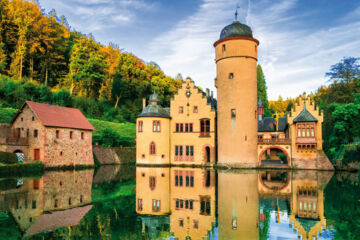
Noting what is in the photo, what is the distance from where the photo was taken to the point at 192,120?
3384 cm

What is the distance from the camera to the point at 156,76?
60.2m

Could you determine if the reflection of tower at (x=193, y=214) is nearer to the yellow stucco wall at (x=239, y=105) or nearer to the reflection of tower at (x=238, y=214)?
the reflection of tower at (x=238, y=214)

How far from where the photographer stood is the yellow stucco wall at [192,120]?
33156 millimetres

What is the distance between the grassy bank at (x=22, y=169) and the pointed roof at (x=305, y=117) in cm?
2397

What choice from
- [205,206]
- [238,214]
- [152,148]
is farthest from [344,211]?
[152,148]

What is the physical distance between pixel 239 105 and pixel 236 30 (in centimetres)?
758

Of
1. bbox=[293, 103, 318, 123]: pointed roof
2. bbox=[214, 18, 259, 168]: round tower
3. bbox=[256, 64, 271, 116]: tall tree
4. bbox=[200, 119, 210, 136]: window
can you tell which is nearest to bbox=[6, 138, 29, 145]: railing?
bbox=[200, 119, 210, 136]: window

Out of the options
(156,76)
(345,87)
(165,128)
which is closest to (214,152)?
(165,128)

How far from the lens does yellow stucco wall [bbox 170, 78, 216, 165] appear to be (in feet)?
109

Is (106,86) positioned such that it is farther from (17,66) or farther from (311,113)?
(311,113)

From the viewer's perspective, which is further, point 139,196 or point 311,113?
point 311,113

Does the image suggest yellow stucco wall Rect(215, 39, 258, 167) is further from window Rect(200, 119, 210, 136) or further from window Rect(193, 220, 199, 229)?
window Rect(193, 220, 199, 229)

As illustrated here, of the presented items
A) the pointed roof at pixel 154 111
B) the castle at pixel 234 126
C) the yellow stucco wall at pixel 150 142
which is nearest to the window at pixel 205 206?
the castle at pixel 234 126

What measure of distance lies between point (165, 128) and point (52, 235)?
2622 centimetres
